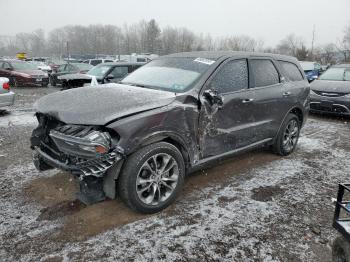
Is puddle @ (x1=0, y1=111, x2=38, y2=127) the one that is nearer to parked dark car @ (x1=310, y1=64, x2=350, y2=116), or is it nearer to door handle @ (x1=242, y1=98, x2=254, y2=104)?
door handle @ (x1=242, y1=98, x2=254, y2=104)

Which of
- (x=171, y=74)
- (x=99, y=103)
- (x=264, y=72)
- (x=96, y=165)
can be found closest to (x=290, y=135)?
(x=264, y=72)

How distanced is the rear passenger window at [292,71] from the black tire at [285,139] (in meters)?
0.68

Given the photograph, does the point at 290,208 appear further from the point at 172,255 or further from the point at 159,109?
the point at 159,109

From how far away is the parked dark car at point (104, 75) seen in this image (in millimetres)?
9633

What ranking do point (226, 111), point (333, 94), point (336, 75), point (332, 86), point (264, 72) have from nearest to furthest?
1. point (226, 111)
2. point (264, 72)
3. point (333, 94)
4. point (332, 86)
5. point (336, 75)

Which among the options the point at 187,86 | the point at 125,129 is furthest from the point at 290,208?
the point at 125,129

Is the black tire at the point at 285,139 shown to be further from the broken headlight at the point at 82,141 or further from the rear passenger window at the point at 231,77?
the broken headlight at the point at 82,141

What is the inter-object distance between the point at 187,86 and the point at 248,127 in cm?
122

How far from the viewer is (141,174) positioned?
3295 millimetres

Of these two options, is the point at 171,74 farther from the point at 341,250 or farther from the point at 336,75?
the point at 336,75

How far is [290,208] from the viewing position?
3.66 meters

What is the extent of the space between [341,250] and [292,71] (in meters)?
3.76

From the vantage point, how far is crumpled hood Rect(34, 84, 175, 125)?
9.95 ft

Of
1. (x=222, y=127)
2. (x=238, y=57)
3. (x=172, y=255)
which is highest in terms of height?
(x=238, y=57)
